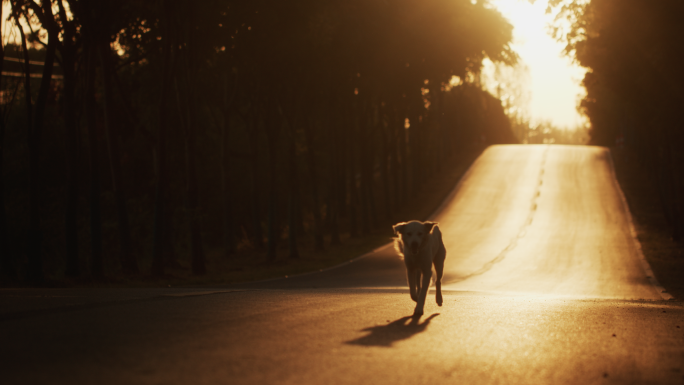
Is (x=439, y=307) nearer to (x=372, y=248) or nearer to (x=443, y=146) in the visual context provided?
(x=372, y=248)

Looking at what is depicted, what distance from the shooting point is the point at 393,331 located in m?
7.29

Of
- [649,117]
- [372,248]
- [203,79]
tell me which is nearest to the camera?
[649,117]

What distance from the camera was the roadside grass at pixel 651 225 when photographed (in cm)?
2230

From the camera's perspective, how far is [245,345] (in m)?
6.18

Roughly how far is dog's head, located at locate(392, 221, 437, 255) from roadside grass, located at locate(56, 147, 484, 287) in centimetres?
844

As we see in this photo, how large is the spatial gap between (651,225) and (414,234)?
31081 millimetres

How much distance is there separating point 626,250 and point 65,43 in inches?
924

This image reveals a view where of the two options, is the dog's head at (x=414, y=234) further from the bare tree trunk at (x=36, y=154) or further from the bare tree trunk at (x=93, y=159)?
the bare tree trunk at (x=93, y=159)

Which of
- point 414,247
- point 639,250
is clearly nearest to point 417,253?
point 414,247

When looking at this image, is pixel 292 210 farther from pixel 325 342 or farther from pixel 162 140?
pixel 325 342

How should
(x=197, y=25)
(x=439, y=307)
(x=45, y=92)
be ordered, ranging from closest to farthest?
(x=439, y=307), (x=45, y=92), (x=197, y=25)

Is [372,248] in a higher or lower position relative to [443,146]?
lower

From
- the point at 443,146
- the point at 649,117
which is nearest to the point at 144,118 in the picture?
the point at 649,117

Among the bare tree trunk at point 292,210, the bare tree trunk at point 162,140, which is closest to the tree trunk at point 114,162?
the bare tree trunk at point 162,140
